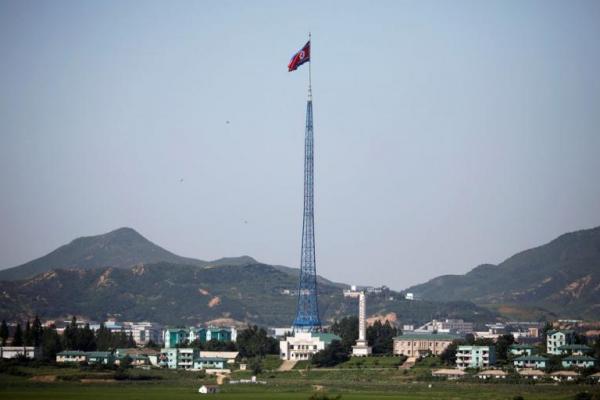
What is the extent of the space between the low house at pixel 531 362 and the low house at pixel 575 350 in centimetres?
502

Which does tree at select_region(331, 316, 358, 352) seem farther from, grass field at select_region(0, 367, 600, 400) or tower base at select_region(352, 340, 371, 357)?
grass field at select_region(0, 367, 600, 400)

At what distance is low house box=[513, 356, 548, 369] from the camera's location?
95812 millimetres

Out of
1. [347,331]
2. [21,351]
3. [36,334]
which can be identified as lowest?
[21,351]

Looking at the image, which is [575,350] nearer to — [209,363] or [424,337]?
[424,337]

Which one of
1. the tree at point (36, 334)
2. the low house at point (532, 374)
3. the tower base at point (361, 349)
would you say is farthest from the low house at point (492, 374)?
the tree at point (36, 334)

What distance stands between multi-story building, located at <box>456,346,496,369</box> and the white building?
14.4 m

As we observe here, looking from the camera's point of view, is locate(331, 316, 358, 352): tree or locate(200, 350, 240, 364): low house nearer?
locate(200, 350, 240, 364): low house

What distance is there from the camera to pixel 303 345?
367 ft

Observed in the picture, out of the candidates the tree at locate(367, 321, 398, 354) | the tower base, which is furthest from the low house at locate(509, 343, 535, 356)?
the tower base

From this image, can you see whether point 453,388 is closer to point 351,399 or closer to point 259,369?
point 351,399

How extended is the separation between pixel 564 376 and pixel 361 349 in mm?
24871

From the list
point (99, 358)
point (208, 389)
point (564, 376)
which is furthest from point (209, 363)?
point (564, 376)

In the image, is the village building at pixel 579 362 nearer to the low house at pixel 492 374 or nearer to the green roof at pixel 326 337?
the low house at pixel 492 374

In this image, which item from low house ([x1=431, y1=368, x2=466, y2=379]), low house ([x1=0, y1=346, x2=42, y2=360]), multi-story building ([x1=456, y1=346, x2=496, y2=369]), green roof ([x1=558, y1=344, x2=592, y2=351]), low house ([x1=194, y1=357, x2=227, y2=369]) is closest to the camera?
low house ([x1=431, y1=368, x2=466, y2=379])
